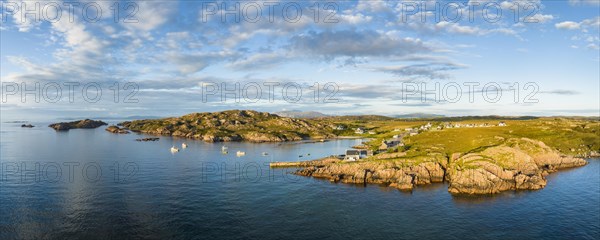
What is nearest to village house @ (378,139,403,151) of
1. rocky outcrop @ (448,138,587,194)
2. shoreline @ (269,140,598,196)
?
shoreline @ (269,140,598,196)

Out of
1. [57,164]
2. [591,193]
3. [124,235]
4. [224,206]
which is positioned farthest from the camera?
[57,164]

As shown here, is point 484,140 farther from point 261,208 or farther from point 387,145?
point 261,208

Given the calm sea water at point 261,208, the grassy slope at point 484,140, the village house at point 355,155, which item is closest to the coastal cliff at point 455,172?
the grassy slope at point 484,140

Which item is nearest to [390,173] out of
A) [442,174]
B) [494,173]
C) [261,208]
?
[442,174]

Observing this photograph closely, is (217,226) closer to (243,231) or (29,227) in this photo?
(243,231)

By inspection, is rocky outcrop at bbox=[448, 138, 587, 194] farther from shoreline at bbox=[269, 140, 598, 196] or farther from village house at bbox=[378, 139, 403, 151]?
village house at bbox=[378, 139, 403, 151]

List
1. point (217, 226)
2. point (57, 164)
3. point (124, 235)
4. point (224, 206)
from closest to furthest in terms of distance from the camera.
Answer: point (124, 235) → point (217, 226) → point (224, 206) → point (57, 164)

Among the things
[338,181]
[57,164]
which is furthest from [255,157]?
[57,164]

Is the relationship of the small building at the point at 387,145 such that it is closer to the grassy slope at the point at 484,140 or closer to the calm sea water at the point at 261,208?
the grassy slope at the point at 484,140
